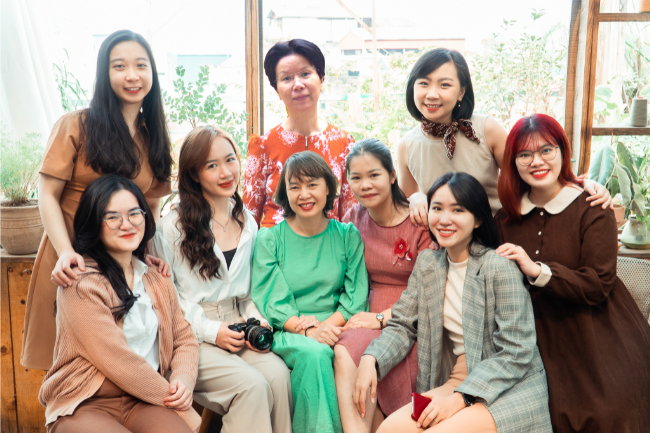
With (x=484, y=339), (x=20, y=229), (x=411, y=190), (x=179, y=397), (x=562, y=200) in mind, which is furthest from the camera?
(x=411, y=190)

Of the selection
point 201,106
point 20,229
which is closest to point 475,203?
point 201,106

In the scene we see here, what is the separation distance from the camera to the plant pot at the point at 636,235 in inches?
103

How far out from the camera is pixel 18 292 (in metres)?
2.46

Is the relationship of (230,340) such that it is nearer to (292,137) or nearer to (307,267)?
(307,267)

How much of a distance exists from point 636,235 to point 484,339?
53.2 inches

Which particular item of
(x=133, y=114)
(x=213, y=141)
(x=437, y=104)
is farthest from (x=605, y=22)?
(x=133, y=114)

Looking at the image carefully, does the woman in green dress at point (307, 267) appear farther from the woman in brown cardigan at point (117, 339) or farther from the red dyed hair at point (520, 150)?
the red dyed hair at point (520, 150)

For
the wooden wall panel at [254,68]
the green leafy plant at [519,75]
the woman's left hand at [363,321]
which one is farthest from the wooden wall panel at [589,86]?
the wooden wall panel at [254,68]

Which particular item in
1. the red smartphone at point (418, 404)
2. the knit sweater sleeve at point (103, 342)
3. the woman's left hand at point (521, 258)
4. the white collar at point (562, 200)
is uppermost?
the white collar at point (562, 200)

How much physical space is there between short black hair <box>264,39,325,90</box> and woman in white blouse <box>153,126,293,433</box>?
1.89 feet

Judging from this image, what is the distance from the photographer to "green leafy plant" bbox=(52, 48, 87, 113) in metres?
2.77

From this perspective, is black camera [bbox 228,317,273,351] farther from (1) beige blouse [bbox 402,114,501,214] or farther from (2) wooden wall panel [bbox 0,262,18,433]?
(2) wooden wall panel [bbox 0,262,18,433]

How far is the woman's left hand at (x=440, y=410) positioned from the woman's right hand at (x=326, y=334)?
0.45 m

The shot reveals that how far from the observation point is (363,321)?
6.71ft
